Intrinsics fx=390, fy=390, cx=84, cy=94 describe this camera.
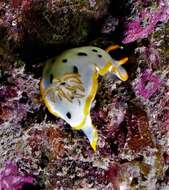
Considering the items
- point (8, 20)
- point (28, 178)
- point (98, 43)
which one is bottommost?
point (28, 178)

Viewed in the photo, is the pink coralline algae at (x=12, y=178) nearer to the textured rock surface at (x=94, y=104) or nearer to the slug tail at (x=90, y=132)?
the textured rock surface at (x=94, y=104)

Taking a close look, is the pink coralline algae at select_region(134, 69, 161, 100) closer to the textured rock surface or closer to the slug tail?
the textured rock surface

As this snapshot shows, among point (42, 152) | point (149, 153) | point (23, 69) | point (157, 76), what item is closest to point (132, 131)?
point (149, 153)

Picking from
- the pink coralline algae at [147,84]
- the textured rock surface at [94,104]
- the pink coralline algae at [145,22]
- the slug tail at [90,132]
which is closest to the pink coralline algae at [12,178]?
the textured rock surface at [94,104]

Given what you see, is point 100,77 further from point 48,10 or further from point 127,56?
point 48,10

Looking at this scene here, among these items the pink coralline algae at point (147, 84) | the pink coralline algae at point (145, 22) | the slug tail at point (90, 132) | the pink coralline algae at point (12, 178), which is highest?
the pink coralline algae at point (145, 22)

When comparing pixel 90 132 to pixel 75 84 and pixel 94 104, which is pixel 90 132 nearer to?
pixel 94 104

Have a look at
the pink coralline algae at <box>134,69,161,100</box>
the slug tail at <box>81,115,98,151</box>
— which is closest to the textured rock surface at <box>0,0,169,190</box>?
the pink coralline algae at <box>134,69,161,100</box>
